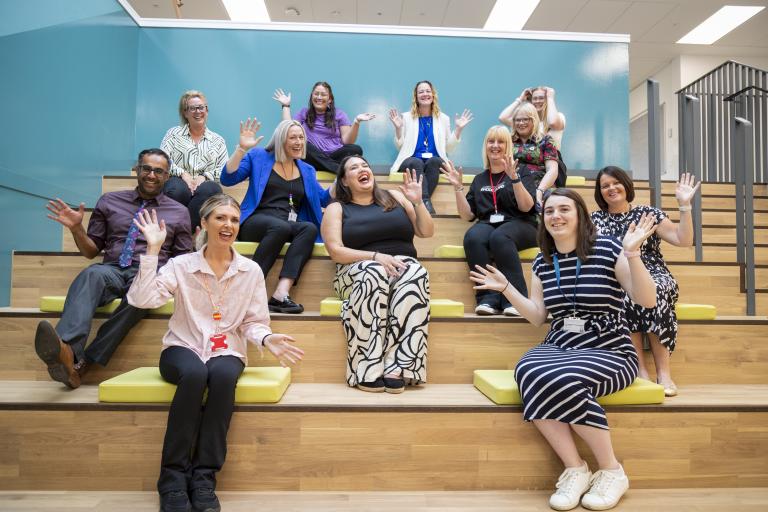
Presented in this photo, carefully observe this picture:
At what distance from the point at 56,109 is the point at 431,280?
266 centimetres

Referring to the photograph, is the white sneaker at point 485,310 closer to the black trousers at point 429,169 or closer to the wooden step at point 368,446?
the wooden step at point 368,446

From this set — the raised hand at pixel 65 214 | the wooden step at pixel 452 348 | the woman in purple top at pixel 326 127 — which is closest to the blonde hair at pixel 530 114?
the woman in purple top at pixel 326 127

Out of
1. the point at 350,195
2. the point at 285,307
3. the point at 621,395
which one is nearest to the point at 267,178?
the point at 350,195

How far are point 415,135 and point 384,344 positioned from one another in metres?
2.49

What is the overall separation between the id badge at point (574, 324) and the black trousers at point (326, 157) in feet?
8.13

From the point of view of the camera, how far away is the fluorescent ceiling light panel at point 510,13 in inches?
307

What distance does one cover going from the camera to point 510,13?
8.10m

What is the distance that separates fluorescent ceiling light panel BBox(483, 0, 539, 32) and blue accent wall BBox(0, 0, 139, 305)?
4973mm

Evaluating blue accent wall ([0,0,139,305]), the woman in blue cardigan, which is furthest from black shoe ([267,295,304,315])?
blue accent wall ([0,0,139,305])

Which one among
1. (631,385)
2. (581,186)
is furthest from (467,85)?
(631,385)

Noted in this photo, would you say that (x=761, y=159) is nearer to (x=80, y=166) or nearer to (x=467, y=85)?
(x=467, y=85)

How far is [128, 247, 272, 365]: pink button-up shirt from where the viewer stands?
2.07 metres

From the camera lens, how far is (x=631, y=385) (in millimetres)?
2084

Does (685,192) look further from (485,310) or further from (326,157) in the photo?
(326,157)
